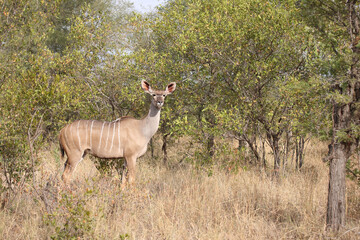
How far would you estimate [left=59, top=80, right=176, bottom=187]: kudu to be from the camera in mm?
6762

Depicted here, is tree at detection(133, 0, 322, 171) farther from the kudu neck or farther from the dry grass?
the dry grass

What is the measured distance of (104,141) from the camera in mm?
6758

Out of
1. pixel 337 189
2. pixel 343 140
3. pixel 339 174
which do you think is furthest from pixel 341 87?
pixel 337 189

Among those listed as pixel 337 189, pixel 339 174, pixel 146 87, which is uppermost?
pixel 146 87

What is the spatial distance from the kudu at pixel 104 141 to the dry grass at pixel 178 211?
595 mm

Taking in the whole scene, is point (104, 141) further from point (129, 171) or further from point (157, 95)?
point (157, 95)

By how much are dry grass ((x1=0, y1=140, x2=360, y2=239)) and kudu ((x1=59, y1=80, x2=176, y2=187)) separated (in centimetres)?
60

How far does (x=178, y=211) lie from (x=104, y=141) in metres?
1.83

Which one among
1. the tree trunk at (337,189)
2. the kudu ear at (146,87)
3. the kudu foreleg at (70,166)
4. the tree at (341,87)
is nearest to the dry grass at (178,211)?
the tree trunk at (337,189)

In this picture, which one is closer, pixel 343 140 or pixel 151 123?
Result: pixel 343 140

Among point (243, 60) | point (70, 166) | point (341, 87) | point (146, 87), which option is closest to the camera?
point (341, 87)

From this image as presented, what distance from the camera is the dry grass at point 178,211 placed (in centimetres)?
488

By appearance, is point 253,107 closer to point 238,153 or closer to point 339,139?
point 238,153

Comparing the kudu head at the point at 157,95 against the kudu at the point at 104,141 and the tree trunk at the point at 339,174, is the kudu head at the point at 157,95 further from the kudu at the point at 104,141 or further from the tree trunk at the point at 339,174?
the tree trunk at the point at 339,174
